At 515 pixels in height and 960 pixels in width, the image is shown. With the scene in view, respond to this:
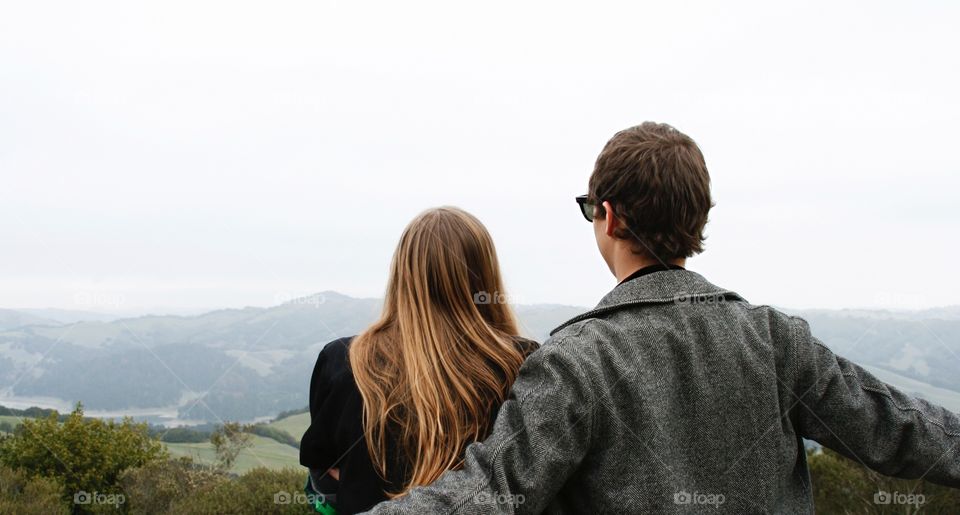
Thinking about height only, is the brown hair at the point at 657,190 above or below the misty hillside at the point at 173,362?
above

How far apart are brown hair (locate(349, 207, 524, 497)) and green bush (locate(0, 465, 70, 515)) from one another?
8069mm

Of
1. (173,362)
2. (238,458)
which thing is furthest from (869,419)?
(173,362)

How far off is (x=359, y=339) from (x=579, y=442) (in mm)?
806

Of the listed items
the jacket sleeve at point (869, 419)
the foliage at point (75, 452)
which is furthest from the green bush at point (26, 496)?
the jacket sleeve at point (869, 419)

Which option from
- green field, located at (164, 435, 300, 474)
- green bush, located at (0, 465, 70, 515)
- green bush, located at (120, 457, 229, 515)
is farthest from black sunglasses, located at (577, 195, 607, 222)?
green field, located at (164, 435, 300, 474)

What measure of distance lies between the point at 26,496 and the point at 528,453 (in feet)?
31.6

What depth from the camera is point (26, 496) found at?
9.14 metres

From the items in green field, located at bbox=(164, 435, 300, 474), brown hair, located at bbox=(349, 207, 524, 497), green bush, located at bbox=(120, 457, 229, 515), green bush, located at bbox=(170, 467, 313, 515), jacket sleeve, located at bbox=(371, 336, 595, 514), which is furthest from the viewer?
green field, located at bbox=(164, 435, 300, 474)

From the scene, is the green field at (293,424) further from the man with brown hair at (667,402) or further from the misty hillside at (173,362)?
the man with brown hair at (667,402)

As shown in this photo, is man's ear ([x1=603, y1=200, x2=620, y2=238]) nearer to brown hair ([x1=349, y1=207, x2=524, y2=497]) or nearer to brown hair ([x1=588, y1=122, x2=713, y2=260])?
brown hair ([x1=588, y1=122, x2=713, y2=260])

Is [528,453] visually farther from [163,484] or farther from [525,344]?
[163,484]

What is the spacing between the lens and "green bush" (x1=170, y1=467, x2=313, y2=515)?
8.99 metres

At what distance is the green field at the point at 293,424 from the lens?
21766mm

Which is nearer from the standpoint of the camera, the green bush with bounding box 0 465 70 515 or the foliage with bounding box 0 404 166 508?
the green bush with bounding box 0 465 70 515
